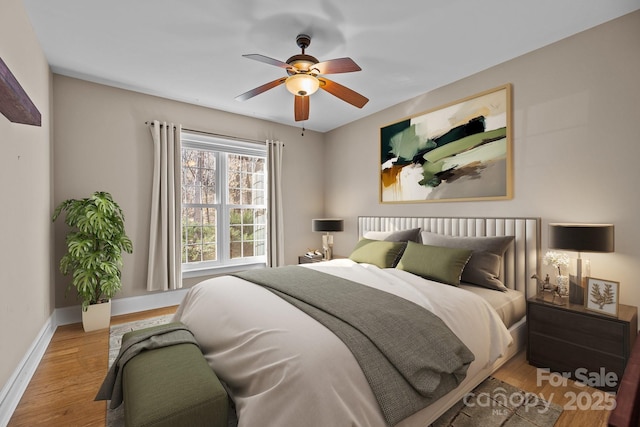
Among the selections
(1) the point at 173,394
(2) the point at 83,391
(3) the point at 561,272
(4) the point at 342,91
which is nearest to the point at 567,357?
(3) the point at 561,272

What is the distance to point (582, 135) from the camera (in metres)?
2.36

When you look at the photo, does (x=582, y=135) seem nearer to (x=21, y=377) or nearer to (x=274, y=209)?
(x=274, y=209)

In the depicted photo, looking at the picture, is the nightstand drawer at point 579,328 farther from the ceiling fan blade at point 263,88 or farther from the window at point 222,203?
the window at point 222,203

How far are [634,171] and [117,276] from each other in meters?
4.63

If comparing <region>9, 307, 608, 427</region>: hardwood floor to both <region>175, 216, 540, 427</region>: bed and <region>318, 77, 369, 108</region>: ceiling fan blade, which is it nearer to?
<region>175, 216, 540, 427</region>: bed

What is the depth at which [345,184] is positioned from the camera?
15.6ft

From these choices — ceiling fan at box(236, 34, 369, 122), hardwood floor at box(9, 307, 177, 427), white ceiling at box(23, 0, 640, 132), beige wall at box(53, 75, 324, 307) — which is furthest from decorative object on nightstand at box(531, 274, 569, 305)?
beige wall at box(53, 75, 324, 307)

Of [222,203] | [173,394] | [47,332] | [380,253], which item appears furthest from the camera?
[222,203]

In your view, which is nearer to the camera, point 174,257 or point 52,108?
point 52,108

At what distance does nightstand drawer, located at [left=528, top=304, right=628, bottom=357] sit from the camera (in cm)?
189

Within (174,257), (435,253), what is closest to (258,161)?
(174,257)

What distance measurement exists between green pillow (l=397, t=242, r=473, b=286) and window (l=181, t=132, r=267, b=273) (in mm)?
2571

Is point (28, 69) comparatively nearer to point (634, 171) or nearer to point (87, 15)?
point (87, 15)

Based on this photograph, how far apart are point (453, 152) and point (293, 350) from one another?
2.81m
